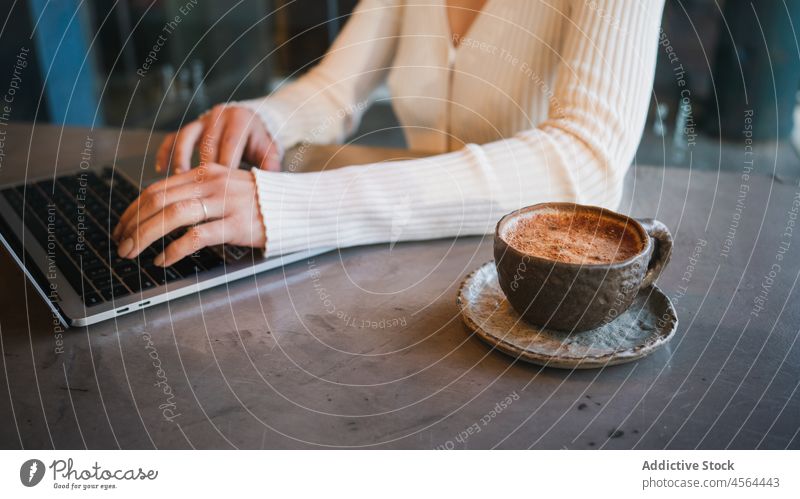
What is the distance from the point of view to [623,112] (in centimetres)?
68

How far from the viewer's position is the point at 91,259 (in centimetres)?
58

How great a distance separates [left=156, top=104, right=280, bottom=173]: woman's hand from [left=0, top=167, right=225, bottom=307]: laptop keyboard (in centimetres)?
7

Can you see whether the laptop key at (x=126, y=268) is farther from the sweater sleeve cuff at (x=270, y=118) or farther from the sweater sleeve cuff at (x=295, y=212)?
the sweater sleeve cuff at (x=270, y=118)

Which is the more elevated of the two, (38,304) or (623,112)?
(623,112)

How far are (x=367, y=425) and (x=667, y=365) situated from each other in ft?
0.69

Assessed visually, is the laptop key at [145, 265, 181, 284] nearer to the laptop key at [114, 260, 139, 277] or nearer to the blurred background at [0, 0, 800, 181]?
the laptop key at [114, 260, 139, 277]

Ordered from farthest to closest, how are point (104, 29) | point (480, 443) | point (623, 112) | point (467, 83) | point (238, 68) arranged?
point (238, 68) < point (104, 29) < point (467, 83) < point (623, 112) < point (480, 443)

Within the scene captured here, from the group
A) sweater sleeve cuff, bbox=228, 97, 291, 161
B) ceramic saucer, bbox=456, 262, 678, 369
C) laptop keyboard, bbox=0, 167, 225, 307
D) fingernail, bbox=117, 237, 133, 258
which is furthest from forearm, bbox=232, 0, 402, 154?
ceramic saucer, bbox=456, 262, 678, 369

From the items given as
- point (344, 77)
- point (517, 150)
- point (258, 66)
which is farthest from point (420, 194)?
point (258, 66)

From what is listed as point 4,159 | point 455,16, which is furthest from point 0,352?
point 455,16

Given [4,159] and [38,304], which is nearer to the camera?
[38,304]

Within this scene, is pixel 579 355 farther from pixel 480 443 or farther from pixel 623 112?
pixel 623 112

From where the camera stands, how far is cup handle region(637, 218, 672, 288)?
1.53 feet

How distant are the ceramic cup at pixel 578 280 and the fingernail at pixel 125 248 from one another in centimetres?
32
